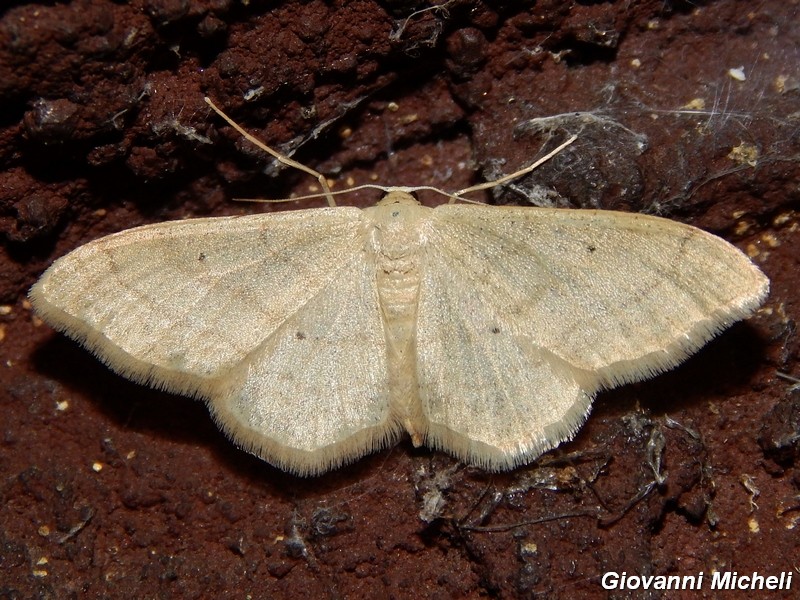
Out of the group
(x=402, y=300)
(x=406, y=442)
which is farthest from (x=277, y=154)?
(x=406, y=442)

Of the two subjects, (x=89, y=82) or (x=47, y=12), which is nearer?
(x=47, y=12)

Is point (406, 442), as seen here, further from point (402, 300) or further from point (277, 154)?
point (277, 154)

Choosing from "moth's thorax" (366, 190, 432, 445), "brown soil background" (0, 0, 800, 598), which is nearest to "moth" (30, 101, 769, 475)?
"moth's thorax" (366, 190, 432, 445)

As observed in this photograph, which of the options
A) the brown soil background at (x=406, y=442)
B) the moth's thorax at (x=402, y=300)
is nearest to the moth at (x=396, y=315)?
the moth's thorax at (x=402, y=300)

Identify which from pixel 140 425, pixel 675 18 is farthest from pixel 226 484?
pixel 675 18

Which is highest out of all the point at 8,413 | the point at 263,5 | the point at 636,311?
the point at 263,5

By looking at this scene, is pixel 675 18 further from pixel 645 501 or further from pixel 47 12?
pixel 47 12

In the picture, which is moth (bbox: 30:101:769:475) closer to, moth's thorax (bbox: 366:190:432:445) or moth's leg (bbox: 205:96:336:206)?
moth's thorax (bbox: 366:190:432:445)
